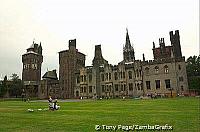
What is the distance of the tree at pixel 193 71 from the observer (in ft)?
234

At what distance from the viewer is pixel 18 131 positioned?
1184 cm

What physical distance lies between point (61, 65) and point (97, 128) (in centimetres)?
7867

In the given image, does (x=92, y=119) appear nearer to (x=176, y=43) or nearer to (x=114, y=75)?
(x=176, y=43)

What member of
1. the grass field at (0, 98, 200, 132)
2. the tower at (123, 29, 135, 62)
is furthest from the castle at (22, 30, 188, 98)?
the grass field at (0, 98, 200, 132)

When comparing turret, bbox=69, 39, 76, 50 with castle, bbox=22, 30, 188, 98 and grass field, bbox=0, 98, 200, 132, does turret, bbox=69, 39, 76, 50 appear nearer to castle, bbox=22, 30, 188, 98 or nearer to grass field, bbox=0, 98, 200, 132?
castle, bbox=22, 30, 188, 98

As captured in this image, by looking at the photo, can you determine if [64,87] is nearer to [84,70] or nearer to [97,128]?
[84,70]

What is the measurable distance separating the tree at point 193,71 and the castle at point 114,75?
795 cm

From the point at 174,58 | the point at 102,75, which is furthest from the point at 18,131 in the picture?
the point at 102,75

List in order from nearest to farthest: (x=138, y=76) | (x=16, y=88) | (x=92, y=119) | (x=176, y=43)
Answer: (x=92, y=119) < (x=176, y=43) < (x=138, y=76) < (x=16, y=88)

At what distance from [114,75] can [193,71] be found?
2475 centimetres

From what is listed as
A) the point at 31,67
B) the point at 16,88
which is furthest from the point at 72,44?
the point at 16,88

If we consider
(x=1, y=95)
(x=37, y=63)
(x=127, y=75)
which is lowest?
(x=1, y=95)

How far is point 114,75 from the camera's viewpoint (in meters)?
76.7

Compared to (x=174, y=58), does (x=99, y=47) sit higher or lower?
higher
